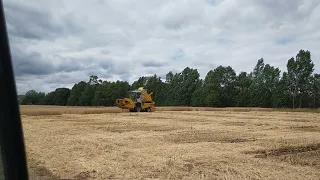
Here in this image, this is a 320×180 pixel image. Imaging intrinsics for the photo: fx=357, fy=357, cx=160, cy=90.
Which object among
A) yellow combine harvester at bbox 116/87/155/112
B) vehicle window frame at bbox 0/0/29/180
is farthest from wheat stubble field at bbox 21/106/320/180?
yellow combine harvester at bbox 116/87/155/112

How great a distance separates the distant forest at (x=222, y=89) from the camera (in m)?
69.7

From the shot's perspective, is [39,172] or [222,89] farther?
[222,89]

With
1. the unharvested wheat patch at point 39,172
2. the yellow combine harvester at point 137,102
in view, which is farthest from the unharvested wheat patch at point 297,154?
the yellow combine harvester at point 137,102

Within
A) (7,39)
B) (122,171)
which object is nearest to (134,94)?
(122,171)

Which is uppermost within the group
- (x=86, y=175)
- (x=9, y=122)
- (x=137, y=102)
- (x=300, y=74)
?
(x=300, y=74)

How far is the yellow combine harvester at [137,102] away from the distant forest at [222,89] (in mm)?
26618

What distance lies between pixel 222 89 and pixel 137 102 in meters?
47.6

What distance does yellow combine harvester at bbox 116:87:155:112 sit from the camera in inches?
1592

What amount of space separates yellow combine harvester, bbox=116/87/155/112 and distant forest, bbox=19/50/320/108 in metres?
26.6

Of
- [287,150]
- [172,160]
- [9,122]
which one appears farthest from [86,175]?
[287,150]

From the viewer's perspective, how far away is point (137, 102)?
41344 mm

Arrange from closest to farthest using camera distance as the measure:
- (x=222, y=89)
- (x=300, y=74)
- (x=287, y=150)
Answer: (x=287, y=150)
(x=300, y=74)
(x=222, y=89)

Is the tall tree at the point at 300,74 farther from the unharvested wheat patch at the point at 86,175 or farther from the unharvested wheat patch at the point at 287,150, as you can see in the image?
the unharvested wheat patch at the point at 86,175

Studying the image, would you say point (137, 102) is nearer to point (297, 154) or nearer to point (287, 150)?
point (287, 150)
